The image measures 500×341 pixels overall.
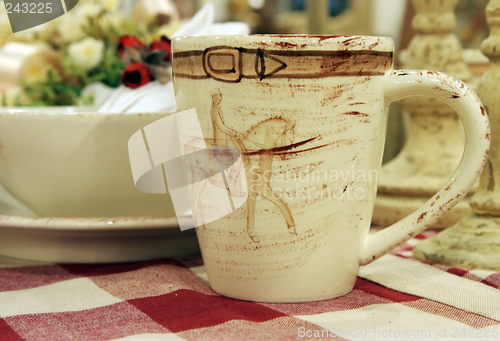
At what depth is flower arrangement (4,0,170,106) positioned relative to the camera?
0.85m

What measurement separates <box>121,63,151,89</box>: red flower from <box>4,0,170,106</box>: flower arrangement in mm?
75

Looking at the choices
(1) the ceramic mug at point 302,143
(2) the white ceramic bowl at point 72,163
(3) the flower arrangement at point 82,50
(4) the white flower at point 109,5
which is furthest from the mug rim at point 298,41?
(4) the white flower at point 109,5

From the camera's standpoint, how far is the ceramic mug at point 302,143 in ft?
1.08

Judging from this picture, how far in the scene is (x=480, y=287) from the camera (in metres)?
0.38

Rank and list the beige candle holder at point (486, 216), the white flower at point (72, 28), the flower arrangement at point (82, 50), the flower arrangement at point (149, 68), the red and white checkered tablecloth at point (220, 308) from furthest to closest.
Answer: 1. the white flower at point (72, 28)
2. the flower arrangement at point (82, 50)
3. the flower arrangement at point (149, 68)
4. the beige candle holder at point (486, 216)
5. the red and white checkered tablecloth at point (220, 308)

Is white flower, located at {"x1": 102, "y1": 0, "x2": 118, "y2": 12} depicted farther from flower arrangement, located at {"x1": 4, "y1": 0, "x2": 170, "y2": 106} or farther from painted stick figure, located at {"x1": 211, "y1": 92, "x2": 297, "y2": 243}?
painted stick figure, located at {"x1": 211, "y1": 92, "x2": 297, "y2": 243}

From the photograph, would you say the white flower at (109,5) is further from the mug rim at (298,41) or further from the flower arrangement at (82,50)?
A: the mug rim at (298,41)

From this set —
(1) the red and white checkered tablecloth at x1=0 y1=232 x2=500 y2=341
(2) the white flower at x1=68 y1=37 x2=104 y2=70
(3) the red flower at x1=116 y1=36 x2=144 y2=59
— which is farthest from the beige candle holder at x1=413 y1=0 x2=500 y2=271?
(2) the white flower at x1=68 y1=37 x2=104 y2=70

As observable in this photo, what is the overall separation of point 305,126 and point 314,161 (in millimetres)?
23

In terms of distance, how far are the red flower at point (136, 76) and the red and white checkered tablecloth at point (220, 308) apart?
0.23 metres

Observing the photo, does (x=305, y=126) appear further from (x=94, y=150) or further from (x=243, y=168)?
(x=94, y=150)

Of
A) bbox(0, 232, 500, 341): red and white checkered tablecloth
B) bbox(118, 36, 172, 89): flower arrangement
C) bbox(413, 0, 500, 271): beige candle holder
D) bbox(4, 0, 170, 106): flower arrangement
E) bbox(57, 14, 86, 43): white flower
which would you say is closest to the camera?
bbox(0, 232, 500, 341): red and white checkered tablecloth

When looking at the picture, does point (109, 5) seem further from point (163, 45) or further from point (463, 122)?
point (463, 122)

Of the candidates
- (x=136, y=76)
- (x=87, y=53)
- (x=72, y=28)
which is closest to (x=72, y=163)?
(x=136, y=76)
